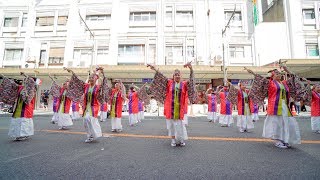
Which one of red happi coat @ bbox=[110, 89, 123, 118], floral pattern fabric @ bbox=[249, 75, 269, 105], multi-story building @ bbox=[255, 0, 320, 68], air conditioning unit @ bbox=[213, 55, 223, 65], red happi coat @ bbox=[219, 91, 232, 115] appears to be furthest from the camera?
multi-story building @ bbox=[255, 0, 320, 68]

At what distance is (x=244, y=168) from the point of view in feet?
11.0

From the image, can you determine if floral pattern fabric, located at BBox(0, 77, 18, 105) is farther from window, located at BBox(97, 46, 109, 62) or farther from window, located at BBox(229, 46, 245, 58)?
window, located at BBox(229, 46, 245, 58)

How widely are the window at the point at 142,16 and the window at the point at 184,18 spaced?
2.84 metres

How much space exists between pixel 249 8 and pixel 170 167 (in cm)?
2508

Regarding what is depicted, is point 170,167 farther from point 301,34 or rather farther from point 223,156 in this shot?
point 301,34

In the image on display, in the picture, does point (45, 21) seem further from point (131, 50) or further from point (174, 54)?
point (174, 54)

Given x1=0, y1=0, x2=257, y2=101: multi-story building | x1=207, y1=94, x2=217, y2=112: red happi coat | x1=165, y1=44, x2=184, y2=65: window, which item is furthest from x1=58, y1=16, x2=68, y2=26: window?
x1=207, y1=94, x2=217, y2=112: red happi coat

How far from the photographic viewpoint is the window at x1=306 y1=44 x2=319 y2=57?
22859 millimetres

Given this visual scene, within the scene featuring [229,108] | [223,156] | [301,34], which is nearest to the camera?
[223,156]

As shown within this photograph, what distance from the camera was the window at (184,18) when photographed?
2391 cm

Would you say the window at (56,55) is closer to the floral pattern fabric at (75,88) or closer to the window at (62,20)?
the window at (62,20)

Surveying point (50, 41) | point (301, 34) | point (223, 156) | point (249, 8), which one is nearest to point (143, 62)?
point (50, 41)

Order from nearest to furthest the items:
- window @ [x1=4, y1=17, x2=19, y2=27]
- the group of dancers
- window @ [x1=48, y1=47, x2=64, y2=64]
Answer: the group of dancers
window @ [x1=48, y1=47, x2=64, y2=64]
window @ [x1=4, y1=17, x2=19, y2=27]

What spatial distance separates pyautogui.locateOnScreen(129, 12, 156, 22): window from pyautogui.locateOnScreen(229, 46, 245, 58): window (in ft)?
31.7
